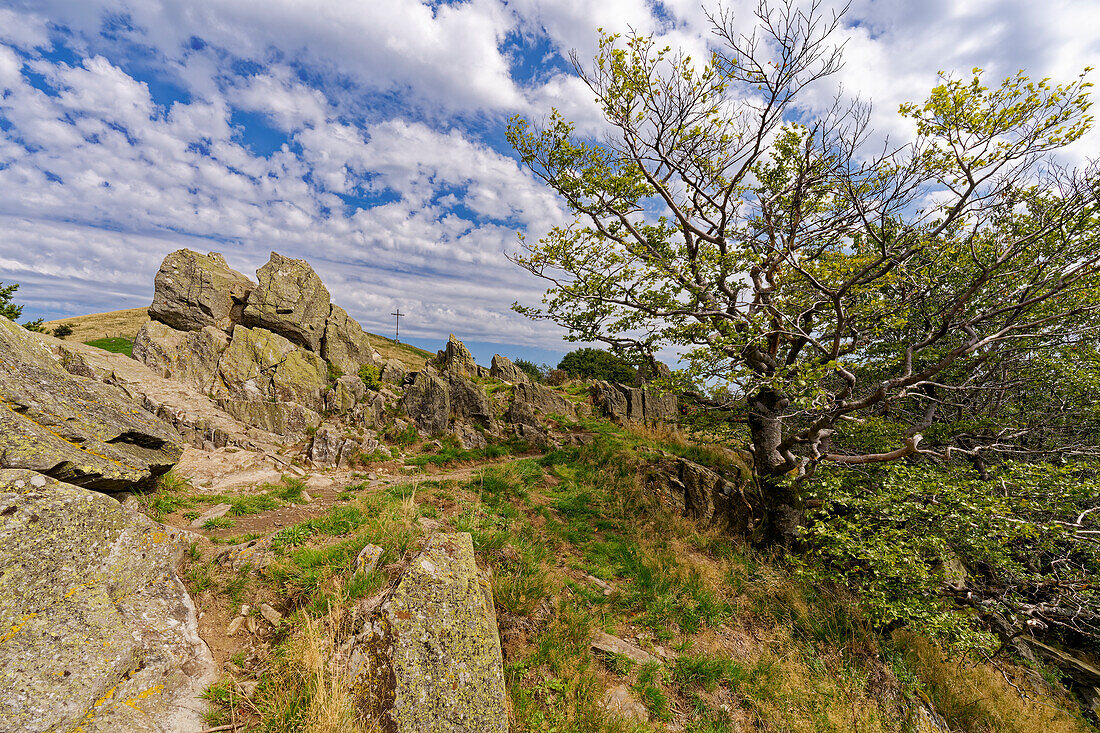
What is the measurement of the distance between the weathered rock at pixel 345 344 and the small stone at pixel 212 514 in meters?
14.0

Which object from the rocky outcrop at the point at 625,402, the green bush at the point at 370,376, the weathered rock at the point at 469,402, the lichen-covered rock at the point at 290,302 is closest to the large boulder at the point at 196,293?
the lichen-covered rock at the point at 290,302

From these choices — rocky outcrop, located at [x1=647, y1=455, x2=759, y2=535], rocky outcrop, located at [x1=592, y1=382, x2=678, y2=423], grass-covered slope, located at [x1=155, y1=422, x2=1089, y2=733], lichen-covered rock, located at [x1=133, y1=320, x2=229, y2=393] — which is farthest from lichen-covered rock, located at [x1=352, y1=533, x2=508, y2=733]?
rocky outcrop, located at [x1=592, y1=382, x2=678, y2=423]

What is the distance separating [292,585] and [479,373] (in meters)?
25.1

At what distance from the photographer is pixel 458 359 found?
102ft

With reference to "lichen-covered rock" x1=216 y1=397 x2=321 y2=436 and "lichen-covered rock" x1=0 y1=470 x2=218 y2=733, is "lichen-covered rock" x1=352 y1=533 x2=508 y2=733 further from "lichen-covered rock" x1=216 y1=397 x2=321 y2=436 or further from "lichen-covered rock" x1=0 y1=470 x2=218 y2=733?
"lichen-covered rock" x1=216 y1=397 x2=321 y2=436

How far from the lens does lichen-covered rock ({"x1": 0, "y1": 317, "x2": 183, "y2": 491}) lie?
19.9ft

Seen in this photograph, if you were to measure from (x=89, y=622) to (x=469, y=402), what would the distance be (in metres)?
16.2

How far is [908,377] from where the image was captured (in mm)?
8570

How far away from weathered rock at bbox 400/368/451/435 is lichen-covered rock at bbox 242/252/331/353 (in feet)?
24.7

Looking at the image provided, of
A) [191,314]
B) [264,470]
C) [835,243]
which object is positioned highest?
[835,243]

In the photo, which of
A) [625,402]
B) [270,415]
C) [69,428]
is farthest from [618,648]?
[625,402]

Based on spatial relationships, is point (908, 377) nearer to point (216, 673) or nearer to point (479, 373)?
point (216, 673)

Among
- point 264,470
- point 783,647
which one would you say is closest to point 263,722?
point 783,647

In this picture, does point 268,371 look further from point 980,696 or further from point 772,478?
point 980,696
